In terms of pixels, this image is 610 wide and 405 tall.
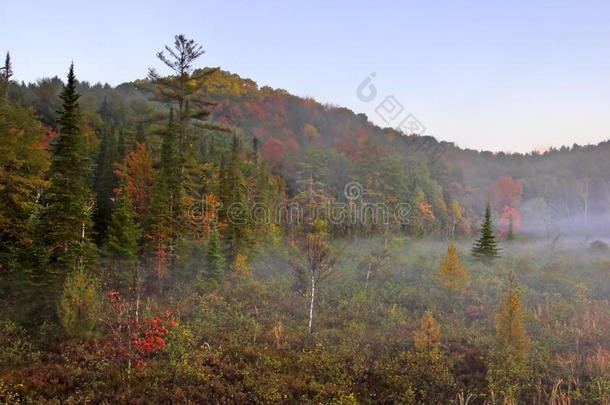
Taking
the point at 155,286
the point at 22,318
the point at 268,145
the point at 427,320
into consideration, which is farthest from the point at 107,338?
the point at 268,145

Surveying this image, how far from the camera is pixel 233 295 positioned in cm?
2350

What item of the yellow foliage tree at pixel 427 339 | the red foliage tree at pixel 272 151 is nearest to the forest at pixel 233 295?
the yellow foliage tree at pixel 427 339

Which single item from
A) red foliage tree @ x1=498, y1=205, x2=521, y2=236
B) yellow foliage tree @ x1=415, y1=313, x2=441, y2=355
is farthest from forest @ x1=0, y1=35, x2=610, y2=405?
red foliage tree @ x1=498, y1=205, x2=521, y2=236

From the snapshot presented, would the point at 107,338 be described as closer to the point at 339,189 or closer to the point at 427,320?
the point at 427,320

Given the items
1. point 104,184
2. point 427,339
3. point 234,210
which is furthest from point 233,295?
point 104,184

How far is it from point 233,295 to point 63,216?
11.8 meters

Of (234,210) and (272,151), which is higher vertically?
(272,151)

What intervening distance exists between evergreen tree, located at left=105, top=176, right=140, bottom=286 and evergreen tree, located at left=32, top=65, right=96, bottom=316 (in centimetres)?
699

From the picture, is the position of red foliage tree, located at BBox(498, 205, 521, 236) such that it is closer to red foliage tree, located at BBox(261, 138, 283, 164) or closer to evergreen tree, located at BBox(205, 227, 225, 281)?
red foliage tree, located at BBox(261, 138, 283, 164)

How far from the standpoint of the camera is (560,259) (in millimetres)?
34375

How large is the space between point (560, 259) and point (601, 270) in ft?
14.5

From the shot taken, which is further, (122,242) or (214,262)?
(214,262)

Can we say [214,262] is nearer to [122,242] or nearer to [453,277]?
[122,242]

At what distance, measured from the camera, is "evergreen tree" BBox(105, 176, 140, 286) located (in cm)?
2391
